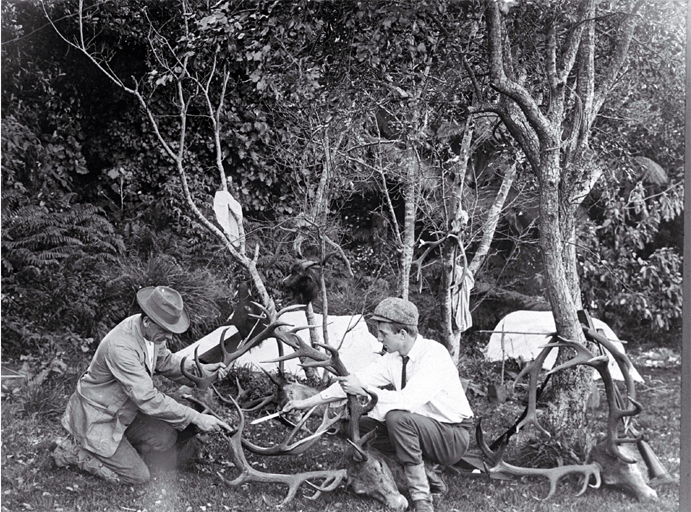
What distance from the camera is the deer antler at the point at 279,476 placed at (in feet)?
13.2

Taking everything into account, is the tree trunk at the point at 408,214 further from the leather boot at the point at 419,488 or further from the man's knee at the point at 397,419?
the leather boot at the point at 419,488

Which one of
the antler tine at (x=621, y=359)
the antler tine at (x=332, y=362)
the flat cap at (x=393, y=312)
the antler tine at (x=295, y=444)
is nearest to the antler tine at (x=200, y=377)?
the antler tine at (x=295, y=444)

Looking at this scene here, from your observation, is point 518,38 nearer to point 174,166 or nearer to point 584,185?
point 584,185

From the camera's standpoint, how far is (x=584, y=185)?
4750mm

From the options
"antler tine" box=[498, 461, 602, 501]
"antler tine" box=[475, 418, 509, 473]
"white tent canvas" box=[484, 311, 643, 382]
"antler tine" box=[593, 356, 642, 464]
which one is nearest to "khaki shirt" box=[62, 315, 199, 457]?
"antler tine" box=[475, 418, 509, 473]

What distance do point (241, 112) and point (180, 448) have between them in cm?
218

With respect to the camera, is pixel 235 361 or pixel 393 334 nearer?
pixel 393 334

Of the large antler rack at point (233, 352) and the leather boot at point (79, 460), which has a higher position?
the large antler rack at point (233, 352)

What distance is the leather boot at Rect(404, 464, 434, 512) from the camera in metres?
3.98

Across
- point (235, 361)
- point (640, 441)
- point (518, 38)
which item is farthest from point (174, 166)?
point (640, 441)

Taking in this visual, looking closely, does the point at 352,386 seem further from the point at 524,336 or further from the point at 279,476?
the point at 524,336

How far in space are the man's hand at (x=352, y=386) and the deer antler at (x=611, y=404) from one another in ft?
3.75

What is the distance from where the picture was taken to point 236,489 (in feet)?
13.5

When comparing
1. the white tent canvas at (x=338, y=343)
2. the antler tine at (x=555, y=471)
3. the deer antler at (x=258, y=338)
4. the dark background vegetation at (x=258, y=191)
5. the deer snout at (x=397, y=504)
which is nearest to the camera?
the deer snout at (x=397, y=504)
